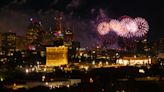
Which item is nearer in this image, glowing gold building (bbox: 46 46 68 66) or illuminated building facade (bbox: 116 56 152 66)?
illuminated building facade (bbox: 116 56 152 66)

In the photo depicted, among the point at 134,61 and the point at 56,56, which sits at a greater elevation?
the point at 56,56

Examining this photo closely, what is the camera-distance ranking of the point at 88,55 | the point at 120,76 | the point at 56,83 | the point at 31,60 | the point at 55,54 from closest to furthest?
the point at 56,83
the point at 120,76
the point at 55,54
the point at 31,60
the point at 88,55

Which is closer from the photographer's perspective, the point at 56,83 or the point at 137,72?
the point at 56,83

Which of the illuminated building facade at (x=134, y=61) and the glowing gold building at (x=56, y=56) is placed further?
the glowing gold building at (x=56, y=56)

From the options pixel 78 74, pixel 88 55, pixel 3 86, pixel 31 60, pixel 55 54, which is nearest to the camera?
pixel 3 86

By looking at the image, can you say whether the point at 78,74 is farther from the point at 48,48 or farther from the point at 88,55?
the point at 88,55

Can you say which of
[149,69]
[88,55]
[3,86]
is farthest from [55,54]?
[3,86]

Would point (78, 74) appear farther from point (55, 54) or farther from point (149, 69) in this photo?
point (55, 54)

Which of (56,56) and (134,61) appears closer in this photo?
(134,61)
